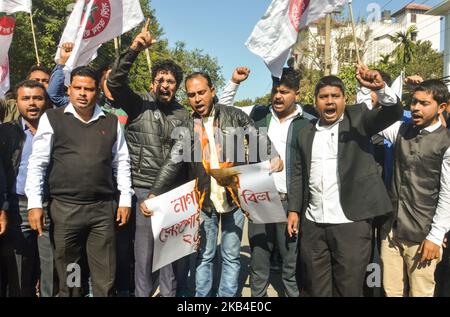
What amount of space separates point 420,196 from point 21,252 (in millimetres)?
3051

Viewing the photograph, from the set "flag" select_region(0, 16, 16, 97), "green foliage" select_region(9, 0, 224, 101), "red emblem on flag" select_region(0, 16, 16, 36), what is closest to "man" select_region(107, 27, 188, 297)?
"flag" select_region(0, 16, 16, 97)

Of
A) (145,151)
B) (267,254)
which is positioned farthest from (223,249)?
(145,151)

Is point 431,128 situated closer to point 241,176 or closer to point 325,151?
point 325,151

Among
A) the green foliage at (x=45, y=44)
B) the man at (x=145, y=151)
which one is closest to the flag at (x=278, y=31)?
the man at (x=145, y=151)

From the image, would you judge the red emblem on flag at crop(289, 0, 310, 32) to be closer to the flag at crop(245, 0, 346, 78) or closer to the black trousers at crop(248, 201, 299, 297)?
the flag at crop(245, 0, 346, 78)

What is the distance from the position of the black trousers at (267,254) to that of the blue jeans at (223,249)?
0.64 ft

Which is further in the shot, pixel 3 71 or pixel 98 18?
pixel 3 71

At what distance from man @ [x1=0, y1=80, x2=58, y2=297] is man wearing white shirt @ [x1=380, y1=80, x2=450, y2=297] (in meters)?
2.73

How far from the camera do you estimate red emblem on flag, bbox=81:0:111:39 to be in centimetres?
425

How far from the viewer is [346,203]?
2.98m

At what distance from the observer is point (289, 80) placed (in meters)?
3.71

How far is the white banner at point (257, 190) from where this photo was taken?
3.23 metres

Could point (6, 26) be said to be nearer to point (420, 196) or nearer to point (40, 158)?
point (40, 158)
